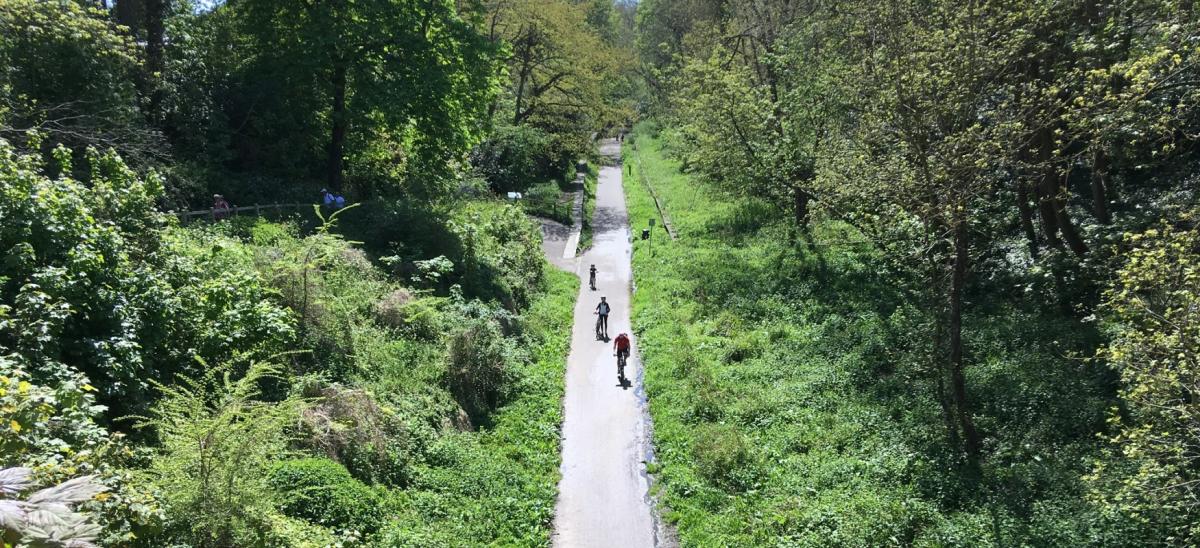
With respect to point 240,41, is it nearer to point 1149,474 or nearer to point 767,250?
point 767,250

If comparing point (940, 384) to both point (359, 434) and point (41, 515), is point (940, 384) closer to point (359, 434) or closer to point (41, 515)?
point (359, 434)

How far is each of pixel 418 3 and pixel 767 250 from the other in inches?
630

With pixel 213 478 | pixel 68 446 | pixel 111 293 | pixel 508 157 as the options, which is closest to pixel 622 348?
pixel 213 478

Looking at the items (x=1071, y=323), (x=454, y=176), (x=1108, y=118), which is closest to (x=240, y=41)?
(x=454, y=176)

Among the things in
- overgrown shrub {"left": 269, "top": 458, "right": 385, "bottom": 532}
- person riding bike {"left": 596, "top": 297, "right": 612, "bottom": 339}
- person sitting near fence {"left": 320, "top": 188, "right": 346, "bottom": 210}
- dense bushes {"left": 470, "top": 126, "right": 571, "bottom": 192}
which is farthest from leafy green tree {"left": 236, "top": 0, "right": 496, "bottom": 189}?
overgrown shrub {"left": 269, "top": 458, "right": 385, "bottom": 532}

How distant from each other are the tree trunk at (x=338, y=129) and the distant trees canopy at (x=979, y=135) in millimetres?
15012

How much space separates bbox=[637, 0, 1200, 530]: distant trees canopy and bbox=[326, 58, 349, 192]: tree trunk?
49.3 feet

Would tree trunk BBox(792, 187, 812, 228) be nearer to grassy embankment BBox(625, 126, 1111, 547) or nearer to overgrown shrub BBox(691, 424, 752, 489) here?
grassy embankment BBox(625, 126, 1111, 547)

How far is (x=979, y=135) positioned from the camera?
1116cm

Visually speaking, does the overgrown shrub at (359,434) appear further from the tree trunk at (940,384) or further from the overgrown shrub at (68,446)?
the tree trunk at (940,384)

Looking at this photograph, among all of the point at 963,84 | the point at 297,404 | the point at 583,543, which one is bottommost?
the point at 583,543

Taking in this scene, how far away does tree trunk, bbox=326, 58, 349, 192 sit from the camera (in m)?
22.8

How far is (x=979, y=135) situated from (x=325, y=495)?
12013mm

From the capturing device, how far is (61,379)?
782cm
